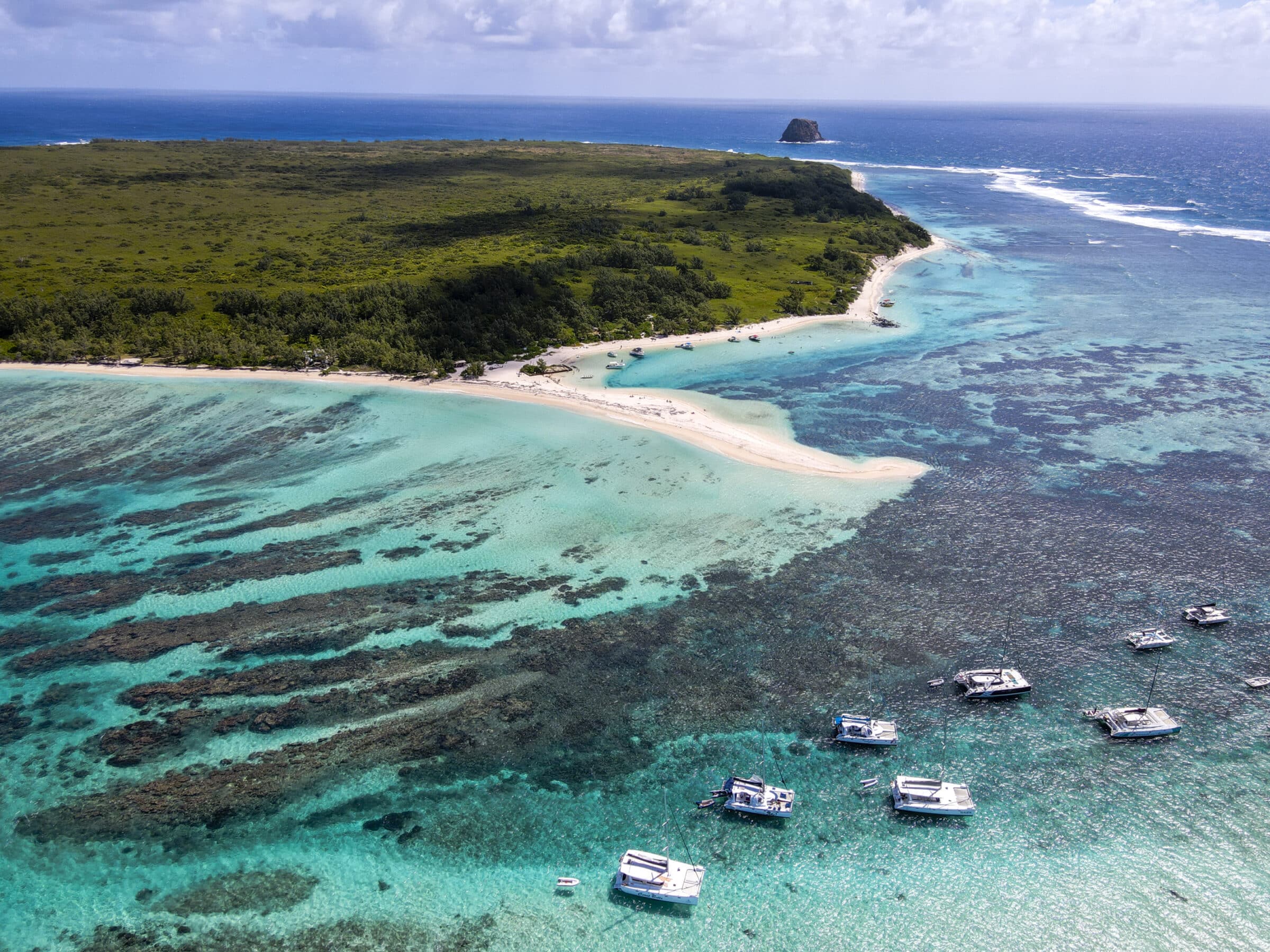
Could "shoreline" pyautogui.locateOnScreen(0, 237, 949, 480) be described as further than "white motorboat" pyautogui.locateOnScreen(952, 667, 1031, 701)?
Yes

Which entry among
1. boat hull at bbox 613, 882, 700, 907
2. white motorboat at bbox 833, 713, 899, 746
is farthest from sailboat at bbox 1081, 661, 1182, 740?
boat hull at bbox 613, 882, 700, 907

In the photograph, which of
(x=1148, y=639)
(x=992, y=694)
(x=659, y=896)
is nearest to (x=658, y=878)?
(x=659, y=896)

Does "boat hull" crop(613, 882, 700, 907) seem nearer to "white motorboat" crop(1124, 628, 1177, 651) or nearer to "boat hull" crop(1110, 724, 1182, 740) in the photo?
"boat hull" crop(1110, 724, 1182, 740)

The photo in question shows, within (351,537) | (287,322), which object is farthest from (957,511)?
(287,322)

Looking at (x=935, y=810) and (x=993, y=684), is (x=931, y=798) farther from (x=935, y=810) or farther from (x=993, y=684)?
(x=993, y=684)

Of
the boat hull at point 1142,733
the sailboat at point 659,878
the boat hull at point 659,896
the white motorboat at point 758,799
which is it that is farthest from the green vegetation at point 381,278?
the boat hull at point 1142,733

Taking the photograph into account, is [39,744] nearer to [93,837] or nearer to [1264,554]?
[93,837]
